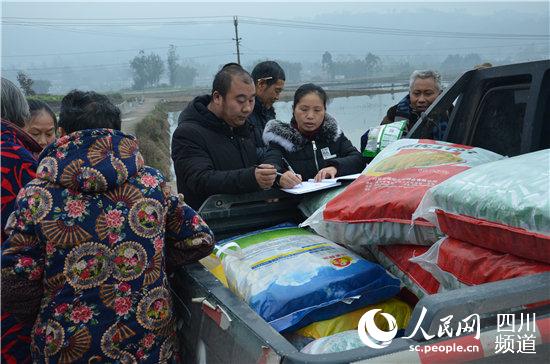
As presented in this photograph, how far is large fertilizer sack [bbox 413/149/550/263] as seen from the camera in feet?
4.89

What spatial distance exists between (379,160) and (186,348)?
3.79 feet

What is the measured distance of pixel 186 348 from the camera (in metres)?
2.22

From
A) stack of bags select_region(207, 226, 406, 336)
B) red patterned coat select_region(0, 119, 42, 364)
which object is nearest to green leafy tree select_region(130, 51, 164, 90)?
red patterned coat select_region(0, 119, 42, 364)

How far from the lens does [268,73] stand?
14.2 feet

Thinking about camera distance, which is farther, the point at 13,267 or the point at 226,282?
the point at 226,282

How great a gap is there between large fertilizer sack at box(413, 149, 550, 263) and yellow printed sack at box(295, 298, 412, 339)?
36 centimetres

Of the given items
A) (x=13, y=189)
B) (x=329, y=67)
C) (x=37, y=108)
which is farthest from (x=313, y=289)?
(x=329, y=67)

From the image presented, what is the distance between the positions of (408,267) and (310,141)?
1412 millimetres

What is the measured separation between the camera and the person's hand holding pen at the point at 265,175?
2725 mm

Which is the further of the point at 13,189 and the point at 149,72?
the point at 149,72

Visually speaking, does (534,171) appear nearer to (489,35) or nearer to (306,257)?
(306,257)

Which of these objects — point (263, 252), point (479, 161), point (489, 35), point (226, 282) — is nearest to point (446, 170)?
point (479, 161)

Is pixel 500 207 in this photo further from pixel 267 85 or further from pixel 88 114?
pixel 267 85

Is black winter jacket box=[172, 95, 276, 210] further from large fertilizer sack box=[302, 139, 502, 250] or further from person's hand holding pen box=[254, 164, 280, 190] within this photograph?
large fertilizer sack box=[302, 139, 502, 250]
